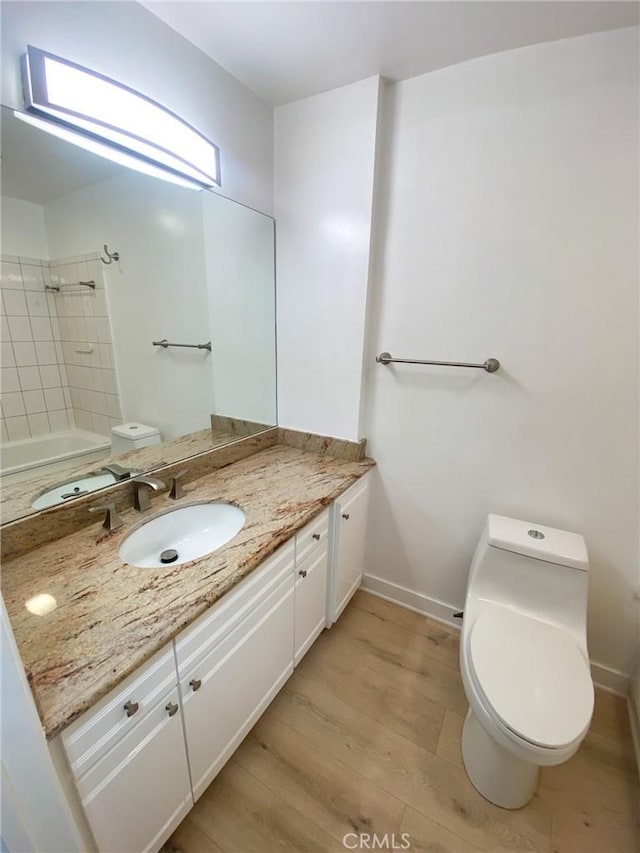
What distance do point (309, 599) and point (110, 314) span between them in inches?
53.4

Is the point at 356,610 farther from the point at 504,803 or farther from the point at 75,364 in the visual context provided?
the point at 75,364

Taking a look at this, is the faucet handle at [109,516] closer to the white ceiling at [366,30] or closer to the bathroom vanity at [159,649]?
the bathroom vanity at [159,649]

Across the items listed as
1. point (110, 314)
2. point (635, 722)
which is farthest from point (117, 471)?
point (635, 722)

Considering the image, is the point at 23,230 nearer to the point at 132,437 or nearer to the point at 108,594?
the point at 132,437

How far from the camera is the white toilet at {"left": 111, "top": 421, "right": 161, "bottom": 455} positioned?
1.32m

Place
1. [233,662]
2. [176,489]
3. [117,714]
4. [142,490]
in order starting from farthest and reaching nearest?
[176,489], [142,490], [233,662], [117,714]

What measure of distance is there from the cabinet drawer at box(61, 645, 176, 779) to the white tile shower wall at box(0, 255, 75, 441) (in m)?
0.76

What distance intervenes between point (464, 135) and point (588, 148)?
1.42 ft

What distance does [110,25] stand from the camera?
1.03 metres

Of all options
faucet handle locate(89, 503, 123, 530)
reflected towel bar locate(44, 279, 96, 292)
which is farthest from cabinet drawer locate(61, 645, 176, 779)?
reflected towel bar locate(44, 279, 96, 292)

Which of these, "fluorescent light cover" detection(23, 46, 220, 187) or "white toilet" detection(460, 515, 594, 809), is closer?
"fluorescent light cover" detection(23, 46, 220, 187)

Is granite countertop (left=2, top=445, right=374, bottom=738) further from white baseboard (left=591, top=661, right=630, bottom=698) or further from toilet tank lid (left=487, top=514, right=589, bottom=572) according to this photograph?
white baseboard (left=591, top=661, right=630, bottom=698)

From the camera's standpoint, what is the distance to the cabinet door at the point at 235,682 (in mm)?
1002

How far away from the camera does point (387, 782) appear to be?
1.25 meters
